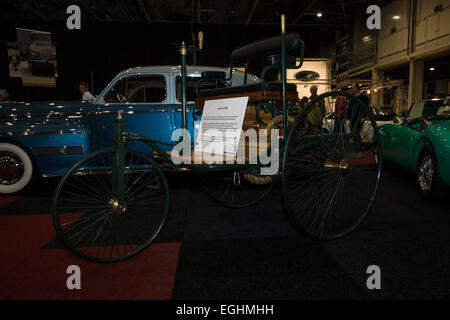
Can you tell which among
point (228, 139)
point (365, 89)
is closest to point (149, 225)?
point (228, 139)

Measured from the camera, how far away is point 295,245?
2.20 meters

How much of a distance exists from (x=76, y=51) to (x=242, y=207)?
1249 centimetres

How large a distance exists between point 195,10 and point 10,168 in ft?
40.5

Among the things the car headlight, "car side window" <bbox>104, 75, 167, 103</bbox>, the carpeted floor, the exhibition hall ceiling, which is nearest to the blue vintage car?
"car side window" <bbox>104, 75, 167, 103</bbox>

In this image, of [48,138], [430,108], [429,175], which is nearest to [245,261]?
[429,175]

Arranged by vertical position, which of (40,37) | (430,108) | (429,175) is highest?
(40,37)

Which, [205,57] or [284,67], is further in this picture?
[205,57]

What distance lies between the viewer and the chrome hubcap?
3.88 m

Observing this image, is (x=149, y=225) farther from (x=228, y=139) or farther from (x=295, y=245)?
(x=295, y=245)

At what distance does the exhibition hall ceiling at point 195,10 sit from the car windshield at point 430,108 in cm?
940

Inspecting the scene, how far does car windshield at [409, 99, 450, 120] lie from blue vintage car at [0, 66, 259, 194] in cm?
262

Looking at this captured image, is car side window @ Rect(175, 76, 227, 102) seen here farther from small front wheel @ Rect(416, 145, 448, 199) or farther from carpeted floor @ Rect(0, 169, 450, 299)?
small front wheel @ Rect(416, 145, 448, 199)

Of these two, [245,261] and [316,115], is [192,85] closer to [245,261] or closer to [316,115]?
[316,115]

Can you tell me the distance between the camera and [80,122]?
392cm
